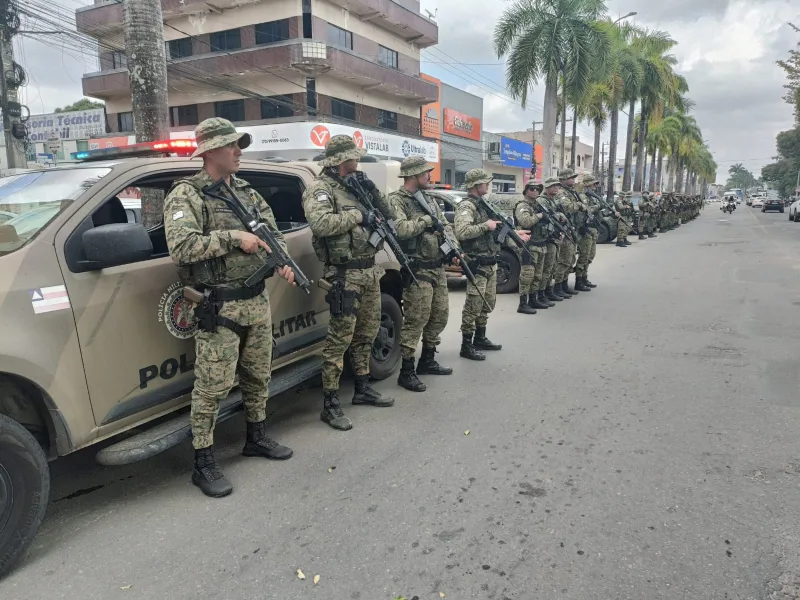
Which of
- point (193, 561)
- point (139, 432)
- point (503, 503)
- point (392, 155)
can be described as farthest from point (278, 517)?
point (392, 155)

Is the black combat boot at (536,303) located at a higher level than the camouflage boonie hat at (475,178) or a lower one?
lower

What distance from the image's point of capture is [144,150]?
3416mm

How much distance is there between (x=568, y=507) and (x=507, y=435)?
93 cm

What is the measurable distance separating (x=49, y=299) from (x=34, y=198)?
0.74 meters

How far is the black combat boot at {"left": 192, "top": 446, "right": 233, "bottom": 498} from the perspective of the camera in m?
3.03

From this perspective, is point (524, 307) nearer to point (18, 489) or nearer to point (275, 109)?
point (18, 489)

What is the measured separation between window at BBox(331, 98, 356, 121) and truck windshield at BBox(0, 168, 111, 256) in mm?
25569

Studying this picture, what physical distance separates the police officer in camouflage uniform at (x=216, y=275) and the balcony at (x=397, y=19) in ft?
89.1

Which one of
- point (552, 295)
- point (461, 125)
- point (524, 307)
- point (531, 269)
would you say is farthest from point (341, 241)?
point (461, 125)

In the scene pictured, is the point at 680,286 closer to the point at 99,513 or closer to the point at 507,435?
the point at 507,435

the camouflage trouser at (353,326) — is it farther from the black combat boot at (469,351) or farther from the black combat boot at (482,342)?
the black combat boot at (482,342)

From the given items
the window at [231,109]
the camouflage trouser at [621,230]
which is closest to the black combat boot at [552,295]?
the camouflage trouser at [621,230]

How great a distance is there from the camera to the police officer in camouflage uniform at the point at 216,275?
9.45 ft

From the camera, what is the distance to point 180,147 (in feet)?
11.5
